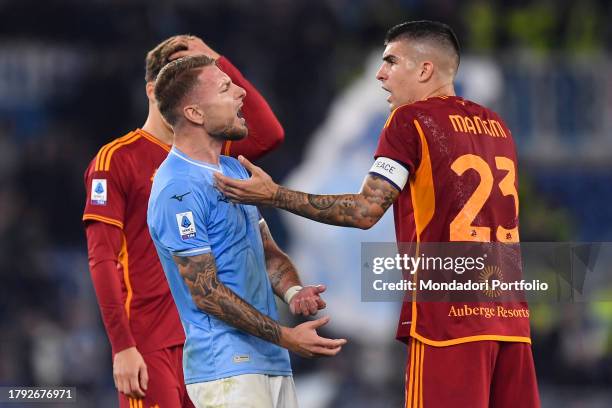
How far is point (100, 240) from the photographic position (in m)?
5.25

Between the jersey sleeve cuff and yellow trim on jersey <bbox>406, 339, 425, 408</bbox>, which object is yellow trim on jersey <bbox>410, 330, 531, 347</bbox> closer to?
yellow trim on jersey <bbox>406, 339, 425, 408</bbox>

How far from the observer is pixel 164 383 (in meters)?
5.19

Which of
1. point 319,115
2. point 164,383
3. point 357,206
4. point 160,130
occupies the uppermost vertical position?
point 319,115

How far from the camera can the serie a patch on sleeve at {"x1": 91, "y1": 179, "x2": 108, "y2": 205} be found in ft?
17.4

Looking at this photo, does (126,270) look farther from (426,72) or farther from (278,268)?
(426,72)

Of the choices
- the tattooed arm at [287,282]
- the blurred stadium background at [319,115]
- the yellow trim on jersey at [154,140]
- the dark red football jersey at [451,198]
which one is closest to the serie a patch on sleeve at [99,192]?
the yellow trim on jersey at [154,140]

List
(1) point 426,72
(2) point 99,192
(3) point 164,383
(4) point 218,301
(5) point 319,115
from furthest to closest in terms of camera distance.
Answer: (5) point 319,115 < (2) point 99,192 < (3) point 164,383 < (1) point 426,72 < (4) point 218,301

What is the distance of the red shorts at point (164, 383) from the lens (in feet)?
17.0

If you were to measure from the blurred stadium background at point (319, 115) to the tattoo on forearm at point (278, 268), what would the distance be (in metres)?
6.18

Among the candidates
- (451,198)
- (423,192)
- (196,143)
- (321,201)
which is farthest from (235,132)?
(451,198)

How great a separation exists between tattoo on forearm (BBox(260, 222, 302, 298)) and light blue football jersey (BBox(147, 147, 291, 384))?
17cm

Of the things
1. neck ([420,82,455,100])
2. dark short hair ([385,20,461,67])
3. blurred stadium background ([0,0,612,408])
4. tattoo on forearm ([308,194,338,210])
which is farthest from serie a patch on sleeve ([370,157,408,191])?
blurred stadium background ([0,0,612,408])

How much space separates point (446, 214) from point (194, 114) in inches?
42.6

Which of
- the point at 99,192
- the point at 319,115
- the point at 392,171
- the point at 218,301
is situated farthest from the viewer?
the point at 319,115
